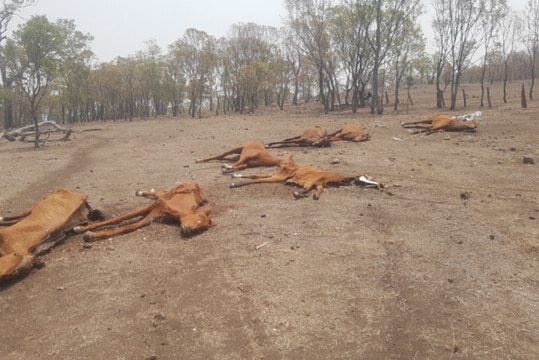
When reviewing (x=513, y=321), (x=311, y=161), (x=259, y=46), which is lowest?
(x=513, y=321)

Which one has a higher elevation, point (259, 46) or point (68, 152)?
point (259, 46)

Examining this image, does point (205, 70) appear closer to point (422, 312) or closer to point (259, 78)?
point (259, 78)

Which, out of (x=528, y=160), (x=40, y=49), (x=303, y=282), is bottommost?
(x=303, y=282)

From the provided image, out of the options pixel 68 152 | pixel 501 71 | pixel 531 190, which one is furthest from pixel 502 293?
pixel 501 71

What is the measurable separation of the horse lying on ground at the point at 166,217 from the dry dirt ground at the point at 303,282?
0.15 m

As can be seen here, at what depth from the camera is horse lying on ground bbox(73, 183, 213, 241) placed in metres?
5.95

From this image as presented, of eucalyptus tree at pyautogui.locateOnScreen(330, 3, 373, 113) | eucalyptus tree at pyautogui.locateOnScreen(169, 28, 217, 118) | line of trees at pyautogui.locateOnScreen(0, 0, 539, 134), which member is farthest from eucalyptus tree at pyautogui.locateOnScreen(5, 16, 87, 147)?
eucalyptus tree at pyautogui.locateOnScreen(169, 28, 217, 118)

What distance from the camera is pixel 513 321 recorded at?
3957mm

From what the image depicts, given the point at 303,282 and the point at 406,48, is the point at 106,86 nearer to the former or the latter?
the point at 406,48

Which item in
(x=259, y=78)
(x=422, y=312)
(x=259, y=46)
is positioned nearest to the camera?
(x=422, y=312)

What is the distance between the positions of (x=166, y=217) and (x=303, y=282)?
253 cm

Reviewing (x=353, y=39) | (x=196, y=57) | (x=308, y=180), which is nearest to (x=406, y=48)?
(x=353, y=39)

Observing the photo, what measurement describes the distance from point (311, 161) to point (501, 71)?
193ft

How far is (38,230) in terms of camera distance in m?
5.51
